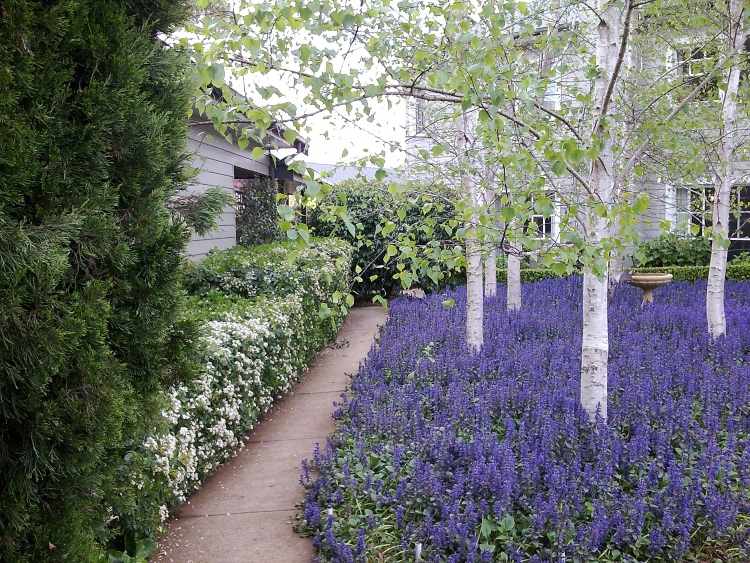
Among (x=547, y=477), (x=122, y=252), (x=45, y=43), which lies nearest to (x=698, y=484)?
(x=547, y=477)

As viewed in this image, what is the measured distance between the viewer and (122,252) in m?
2.45

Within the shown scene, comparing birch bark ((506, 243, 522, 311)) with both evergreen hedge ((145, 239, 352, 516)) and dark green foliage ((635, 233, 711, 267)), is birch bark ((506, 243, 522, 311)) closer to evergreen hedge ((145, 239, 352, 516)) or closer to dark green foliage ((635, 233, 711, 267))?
evergreen hedge ((145, 239, 352, 516))

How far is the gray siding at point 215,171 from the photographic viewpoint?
9.48 meters

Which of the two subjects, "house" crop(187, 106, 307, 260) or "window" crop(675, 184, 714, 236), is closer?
"window" crop(675, 184, 714, 236)

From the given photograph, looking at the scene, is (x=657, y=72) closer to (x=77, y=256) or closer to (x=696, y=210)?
(x=696, y=210)

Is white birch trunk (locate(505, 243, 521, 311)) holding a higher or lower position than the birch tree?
lower

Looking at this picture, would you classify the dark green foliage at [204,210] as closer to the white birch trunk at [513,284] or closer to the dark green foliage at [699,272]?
the white birch trunk at [513,284]

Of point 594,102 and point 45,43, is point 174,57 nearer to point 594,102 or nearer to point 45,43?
point 45,43

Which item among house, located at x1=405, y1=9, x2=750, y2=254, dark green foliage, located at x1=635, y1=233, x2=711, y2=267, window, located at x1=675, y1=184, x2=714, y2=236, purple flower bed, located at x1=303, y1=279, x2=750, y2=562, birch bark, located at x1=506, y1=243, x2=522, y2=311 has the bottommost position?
purple flower bed, located at x1=303, y1=279, x2=750, y2=562

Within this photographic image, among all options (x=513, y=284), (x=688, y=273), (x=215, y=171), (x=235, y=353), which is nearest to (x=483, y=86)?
(x=235, y=353)

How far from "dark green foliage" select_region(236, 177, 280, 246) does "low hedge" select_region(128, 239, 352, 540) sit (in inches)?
136

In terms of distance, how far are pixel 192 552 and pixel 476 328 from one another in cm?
431

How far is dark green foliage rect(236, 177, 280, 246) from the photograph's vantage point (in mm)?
13250

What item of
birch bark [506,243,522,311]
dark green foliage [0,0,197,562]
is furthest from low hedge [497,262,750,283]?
dark green foliage [0,0,197,562]
